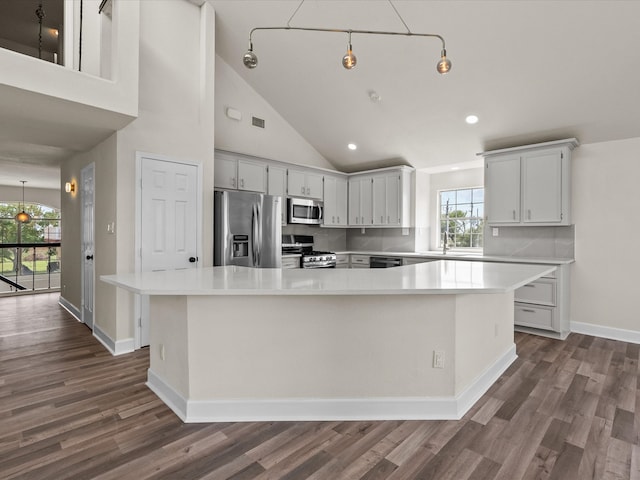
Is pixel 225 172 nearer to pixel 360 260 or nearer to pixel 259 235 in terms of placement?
pixel 259 235

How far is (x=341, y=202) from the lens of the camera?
6.63 metres

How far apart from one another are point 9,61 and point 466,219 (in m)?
5.77

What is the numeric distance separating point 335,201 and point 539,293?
3.44 metres

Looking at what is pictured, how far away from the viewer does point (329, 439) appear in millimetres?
2174

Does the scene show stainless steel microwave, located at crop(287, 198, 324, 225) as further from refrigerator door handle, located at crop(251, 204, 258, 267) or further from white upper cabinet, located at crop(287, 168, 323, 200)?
refrigerator door handle, located at crop(251, 204, 258, 267)

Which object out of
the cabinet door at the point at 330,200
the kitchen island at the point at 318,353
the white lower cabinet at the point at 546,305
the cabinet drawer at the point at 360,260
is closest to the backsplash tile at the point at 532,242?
the white lower cabinet at the point at 546,305

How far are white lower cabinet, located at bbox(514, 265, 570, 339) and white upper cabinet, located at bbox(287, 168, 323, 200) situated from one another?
11.0 feet

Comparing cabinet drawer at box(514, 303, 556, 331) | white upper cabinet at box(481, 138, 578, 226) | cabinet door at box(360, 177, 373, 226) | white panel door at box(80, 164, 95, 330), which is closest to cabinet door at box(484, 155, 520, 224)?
white upper cabinet at box(481, 138, 578, 226)

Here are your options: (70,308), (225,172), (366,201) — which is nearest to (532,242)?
(366,201)

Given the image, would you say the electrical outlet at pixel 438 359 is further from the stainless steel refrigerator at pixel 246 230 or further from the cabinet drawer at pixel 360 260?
the cabinet drawer at pixel 360 260

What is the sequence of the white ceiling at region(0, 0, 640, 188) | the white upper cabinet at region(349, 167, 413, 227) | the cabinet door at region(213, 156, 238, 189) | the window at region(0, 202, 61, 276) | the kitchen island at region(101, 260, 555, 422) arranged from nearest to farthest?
the kitchen island at region(101, 260, 555, 422) < the white ceiling at region(0, 0, 640, 188) < the cabinet door at region(213, 156, 238, 189) < the white upper cabinet at region(349, 167, 413, 227) < the window at region(0, 202, 61, 276)

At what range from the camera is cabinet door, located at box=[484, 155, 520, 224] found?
4.77 meters

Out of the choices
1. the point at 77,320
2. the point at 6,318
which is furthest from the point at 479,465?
the point at 6,318

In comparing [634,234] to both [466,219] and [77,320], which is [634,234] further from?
[77,320]
